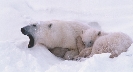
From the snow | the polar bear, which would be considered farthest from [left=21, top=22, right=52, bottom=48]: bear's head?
the polar bear

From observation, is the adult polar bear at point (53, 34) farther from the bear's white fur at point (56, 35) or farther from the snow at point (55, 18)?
the snow at point (55, 18)

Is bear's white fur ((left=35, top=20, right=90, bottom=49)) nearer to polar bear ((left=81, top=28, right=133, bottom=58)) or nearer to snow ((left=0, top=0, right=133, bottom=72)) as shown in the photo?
snow ((left=0, top=0, right=133, bottom=72))

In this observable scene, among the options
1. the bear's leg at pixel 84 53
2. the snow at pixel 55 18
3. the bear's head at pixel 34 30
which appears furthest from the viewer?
the bear's head at pixel 34 30

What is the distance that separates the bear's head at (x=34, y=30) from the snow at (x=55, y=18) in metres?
0.14

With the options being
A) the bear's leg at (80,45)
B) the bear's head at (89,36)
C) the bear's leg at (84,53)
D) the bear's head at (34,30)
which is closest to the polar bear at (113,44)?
the bear's leg at (84,53)

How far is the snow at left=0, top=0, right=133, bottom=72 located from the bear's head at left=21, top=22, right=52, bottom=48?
5.3 inches

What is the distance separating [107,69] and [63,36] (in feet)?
6.33

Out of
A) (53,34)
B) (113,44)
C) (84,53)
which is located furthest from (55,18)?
(113,44)

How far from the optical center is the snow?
360 cm

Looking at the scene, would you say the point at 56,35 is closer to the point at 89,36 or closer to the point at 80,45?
the point at 80,45

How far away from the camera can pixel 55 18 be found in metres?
7.49

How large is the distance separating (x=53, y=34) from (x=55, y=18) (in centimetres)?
240

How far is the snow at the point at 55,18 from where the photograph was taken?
3596 millimetres

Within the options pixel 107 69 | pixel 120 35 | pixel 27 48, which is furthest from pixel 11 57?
pixel 120 35
